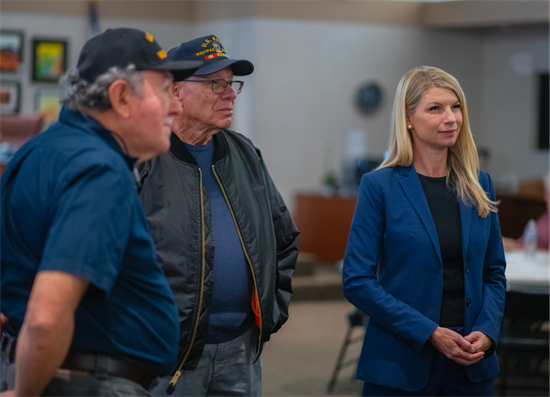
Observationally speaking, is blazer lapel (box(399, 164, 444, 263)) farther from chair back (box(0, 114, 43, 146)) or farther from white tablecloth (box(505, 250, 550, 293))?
chair back (box(0, 114, 43, 146))

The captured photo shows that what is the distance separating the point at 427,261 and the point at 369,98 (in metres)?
7.64

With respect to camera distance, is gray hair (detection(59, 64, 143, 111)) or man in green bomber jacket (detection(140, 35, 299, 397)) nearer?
gray hair (detection(59, 64, 143, 111))

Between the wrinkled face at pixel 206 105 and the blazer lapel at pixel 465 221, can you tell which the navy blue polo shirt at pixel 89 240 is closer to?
the wrinkled face at pixel 206 105

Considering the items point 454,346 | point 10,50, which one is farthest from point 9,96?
point 454,346

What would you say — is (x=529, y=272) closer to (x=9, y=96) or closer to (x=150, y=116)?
(x=150, y=116)

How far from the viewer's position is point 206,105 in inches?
81.4

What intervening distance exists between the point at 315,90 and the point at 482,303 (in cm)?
724

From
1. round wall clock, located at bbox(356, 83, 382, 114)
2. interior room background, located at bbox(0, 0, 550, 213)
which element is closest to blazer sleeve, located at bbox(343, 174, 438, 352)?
interior room background, located at bbox(0, 0, 550, 213)

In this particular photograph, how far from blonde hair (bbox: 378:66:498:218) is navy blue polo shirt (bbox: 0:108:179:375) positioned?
110 cm

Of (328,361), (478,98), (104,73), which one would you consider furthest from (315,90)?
(104,73)

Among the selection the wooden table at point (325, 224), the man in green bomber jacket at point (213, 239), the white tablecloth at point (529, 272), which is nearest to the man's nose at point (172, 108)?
the man in green bomber jacket at point (213, 239)

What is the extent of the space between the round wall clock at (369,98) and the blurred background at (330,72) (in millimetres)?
16

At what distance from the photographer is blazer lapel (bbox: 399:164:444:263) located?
6.77 feet

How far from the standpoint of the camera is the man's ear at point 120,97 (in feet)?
4.31
